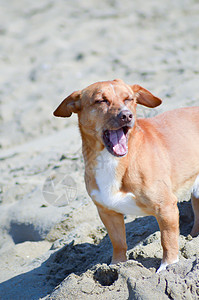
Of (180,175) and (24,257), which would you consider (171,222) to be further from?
(24,257)

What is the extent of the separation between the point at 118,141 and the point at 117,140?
0.04 feet

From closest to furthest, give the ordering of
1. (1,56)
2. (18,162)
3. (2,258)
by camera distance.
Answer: (2,258) → (18,162) → (1,56)

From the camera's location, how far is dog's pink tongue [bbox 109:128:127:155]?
3330mm

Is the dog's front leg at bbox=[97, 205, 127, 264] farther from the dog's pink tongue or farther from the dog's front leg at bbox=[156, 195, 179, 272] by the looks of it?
the dog's pink tongue

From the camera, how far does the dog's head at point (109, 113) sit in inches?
129

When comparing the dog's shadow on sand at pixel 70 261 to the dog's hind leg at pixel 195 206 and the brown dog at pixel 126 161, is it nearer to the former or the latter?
the dog's hind leg at pixel 195 206

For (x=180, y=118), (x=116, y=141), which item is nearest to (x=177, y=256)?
(x=116, y=141)

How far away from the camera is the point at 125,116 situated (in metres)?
3.20

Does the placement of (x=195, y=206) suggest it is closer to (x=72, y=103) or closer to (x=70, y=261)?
(x=70, y=261)

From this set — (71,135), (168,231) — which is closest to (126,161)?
(168,231)

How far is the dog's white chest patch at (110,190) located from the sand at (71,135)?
1.58 feet

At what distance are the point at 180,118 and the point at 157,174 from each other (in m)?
0.77

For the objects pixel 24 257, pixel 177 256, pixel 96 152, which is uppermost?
pixel 96 152

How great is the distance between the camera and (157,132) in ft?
12.4
